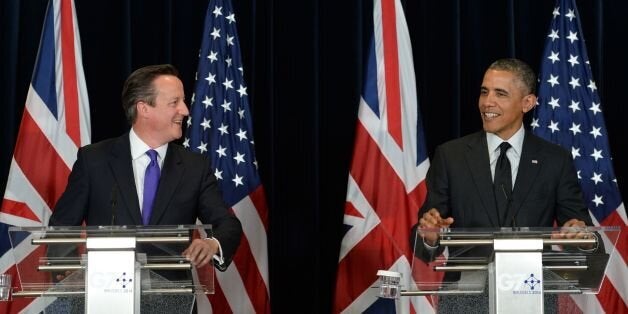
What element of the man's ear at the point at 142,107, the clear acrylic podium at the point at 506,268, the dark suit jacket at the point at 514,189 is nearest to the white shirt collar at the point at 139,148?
the man's ear at the point at 142,107

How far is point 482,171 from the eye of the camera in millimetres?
4402

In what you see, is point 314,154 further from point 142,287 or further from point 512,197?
point 142,287

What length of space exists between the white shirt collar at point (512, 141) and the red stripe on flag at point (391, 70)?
1396mm

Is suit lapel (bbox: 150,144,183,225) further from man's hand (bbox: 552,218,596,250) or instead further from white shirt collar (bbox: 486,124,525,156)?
man's hand (bbox: 552,218,596,250)

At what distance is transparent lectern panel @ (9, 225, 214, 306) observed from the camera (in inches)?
123

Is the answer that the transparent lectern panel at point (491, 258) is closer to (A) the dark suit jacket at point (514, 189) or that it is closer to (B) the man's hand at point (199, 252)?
(B) the man's hand at point (199, 252)

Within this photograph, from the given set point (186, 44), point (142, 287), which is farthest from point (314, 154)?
point (142, 287)

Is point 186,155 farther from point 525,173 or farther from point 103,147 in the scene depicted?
point 525,173

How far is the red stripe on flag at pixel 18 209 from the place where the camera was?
543cm

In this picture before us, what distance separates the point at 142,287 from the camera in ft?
10.3

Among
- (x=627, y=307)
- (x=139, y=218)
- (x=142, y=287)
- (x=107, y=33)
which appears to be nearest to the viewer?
(x=142, y=287)

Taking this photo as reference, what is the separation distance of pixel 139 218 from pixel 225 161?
1.73 metres

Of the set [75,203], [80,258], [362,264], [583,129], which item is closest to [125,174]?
[75,203]

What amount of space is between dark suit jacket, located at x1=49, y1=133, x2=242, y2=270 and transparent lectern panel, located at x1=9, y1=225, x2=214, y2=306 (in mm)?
873
